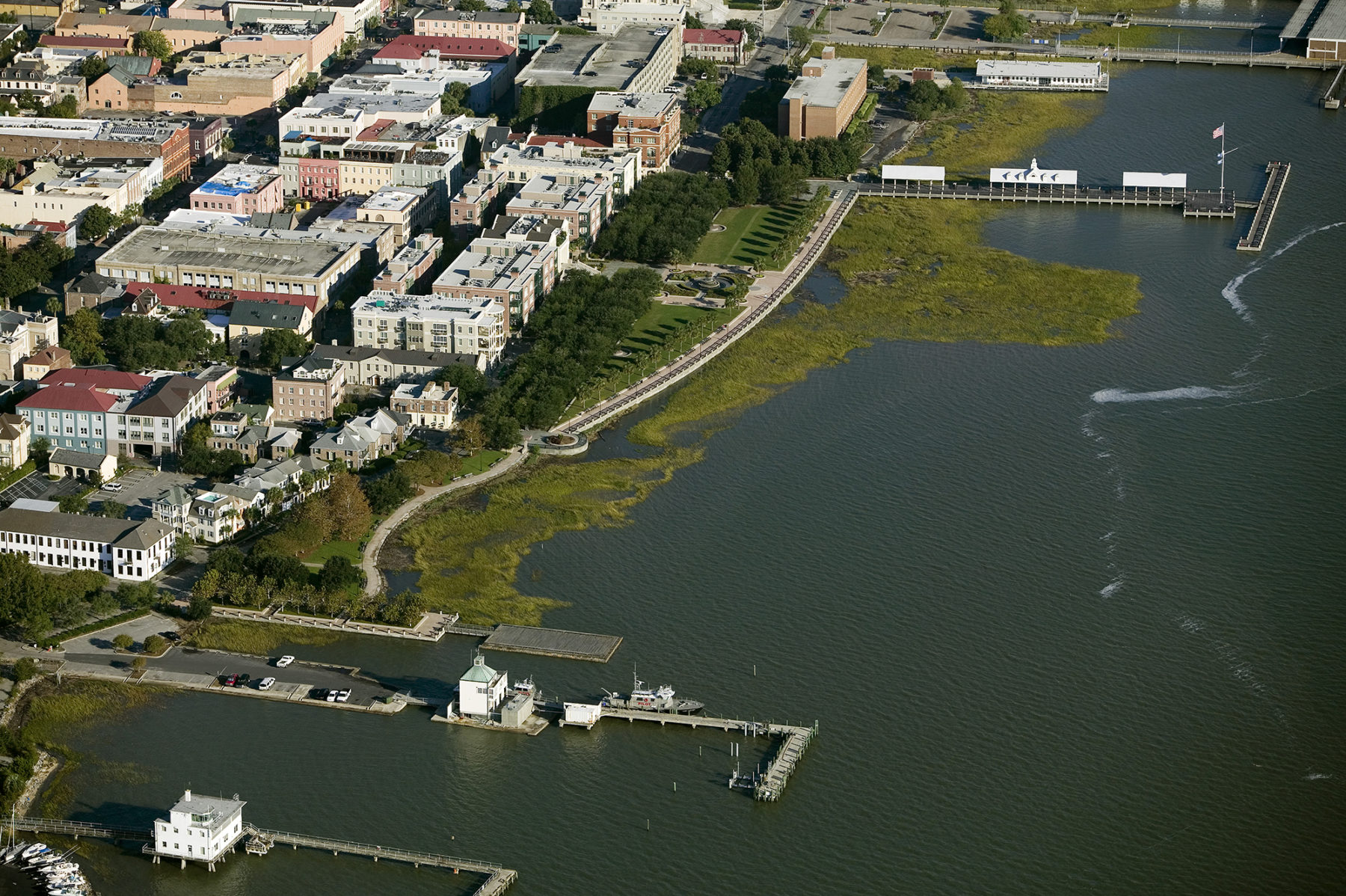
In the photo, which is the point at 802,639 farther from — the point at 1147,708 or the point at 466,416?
the point at 466,416

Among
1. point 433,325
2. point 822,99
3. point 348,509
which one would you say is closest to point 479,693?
point 348,509

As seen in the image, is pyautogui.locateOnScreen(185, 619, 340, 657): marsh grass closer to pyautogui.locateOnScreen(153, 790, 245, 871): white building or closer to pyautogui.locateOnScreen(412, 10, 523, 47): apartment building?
pyautogui.locateOnScreen(153, 790, 245, 871): white building

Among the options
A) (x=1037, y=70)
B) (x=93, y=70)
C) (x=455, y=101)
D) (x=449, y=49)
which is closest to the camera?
(x=455, y=101)

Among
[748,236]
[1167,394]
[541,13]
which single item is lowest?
[1167,394]

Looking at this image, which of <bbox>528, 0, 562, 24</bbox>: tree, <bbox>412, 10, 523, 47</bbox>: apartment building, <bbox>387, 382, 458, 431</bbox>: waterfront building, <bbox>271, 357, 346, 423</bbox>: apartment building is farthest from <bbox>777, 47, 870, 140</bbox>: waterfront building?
<bbox>271, 357, 346, 423</bbox>: apartment building

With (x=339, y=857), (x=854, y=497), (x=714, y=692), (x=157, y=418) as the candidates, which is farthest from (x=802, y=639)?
(x=157, y=418)

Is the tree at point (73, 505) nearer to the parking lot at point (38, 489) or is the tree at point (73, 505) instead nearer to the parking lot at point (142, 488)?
the parking lot at point (38, 489)

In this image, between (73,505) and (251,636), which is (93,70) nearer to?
(73,505)
